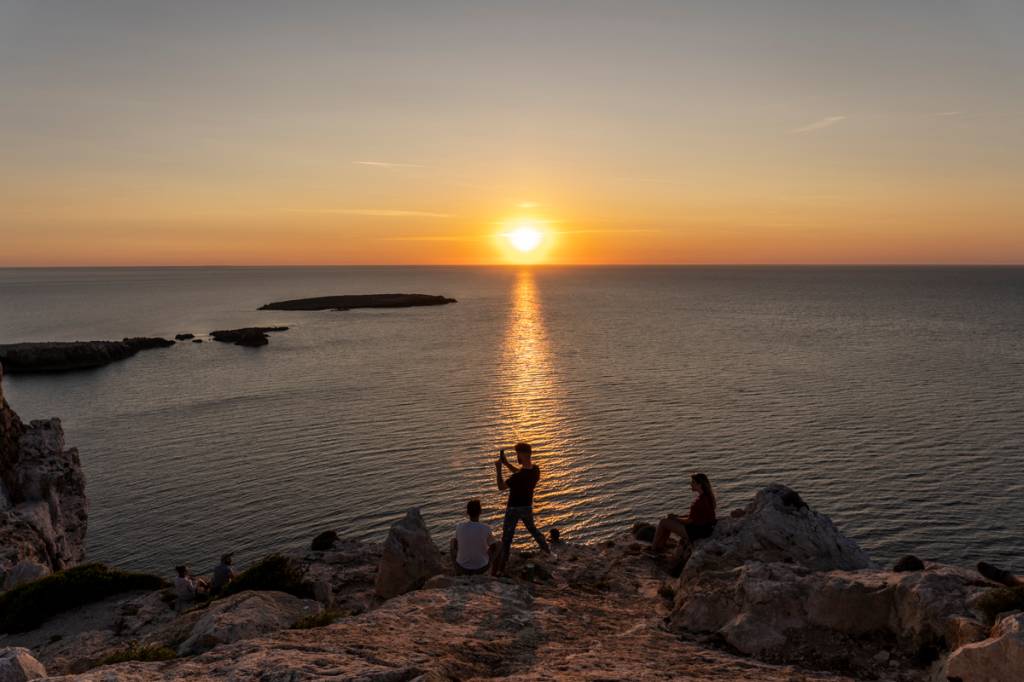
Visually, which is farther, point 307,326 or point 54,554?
point 307,326

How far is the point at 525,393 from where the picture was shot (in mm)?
67000

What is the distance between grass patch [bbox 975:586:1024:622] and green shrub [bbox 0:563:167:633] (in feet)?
75.1

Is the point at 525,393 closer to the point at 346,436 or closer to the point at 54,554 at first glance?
the point at 346,436

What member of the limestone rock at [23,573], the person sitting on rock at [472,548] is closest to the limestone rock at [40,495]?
the limestone rock at [23,573]

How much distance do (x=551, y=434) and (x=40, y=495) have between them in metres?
33.4

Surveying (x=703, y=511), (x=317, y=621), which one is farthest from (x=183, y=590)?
(x=703, y=511)

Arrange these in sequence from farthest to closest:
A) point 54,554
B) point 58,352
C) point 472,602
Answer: point 58,352
point 54,554
point 472,602

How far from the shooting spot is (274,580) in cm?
1766

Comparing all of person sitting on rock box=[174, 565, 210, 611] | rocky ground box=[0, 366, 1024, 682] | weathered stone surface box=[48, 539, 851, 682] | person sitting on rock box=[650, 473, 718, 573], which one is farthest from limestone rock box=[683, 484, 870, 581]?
person sitting on rock box=[174, 565, 210, 611]

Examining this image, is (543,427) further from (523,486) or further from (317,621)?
(317,621)

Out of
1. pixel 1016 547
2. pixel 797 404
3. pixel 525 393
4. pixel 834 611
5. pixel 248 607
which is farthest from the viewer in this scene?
pixel 525 393

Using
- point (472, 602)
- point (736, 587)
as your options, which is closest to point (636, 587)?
point (736, 587)

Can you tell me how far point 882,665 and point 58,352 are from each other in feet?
371

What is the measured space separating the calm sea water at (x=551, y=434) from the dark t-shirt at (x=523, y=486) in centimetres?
1785
